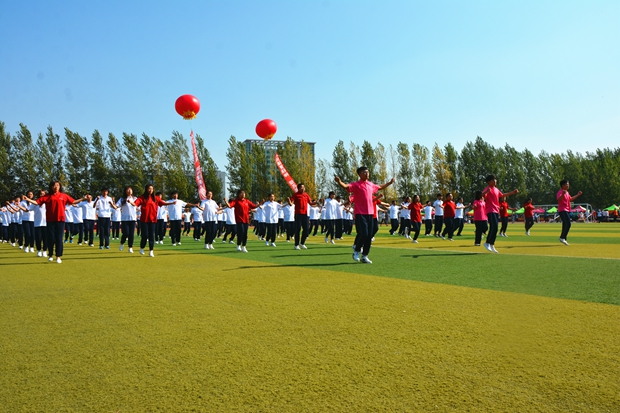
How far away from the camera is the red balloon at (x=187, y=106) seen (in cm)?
1895

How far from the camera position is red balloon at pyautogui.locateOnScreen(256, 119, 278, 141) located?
2061 cm

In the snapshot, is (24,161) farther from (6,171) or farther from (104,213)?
(104,213)

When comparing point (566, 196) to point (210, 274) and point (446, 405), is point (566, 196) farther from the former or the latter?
point (446, 405)

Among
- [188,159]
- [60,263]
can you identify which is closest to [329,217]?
[60,263]

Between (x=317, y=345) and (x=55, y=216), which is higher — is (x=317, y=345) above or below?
below

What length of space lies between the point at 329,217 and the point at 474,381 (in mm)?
17378

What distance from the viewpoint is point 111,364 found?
3658 millimetres

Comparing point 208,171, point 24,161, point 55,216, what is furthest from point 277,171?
point 55,216

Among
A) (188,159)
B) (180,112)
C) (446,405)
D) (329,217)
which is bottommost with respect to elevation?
(446,405)

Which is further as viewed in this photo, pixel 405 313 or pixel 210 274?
pixel 210 274

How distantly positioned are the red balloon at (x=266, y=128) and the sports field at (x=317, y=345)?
44.5 feet

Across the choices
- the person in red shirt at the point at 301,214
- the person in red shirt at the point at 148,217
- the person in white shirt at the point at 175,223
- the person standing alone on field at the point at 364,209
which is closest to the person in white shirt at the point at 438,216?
the person in red shirt at the point at 301,214

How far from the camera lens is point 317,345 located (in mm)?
4062

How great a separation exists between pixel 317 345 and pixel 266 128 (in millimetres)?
17318
